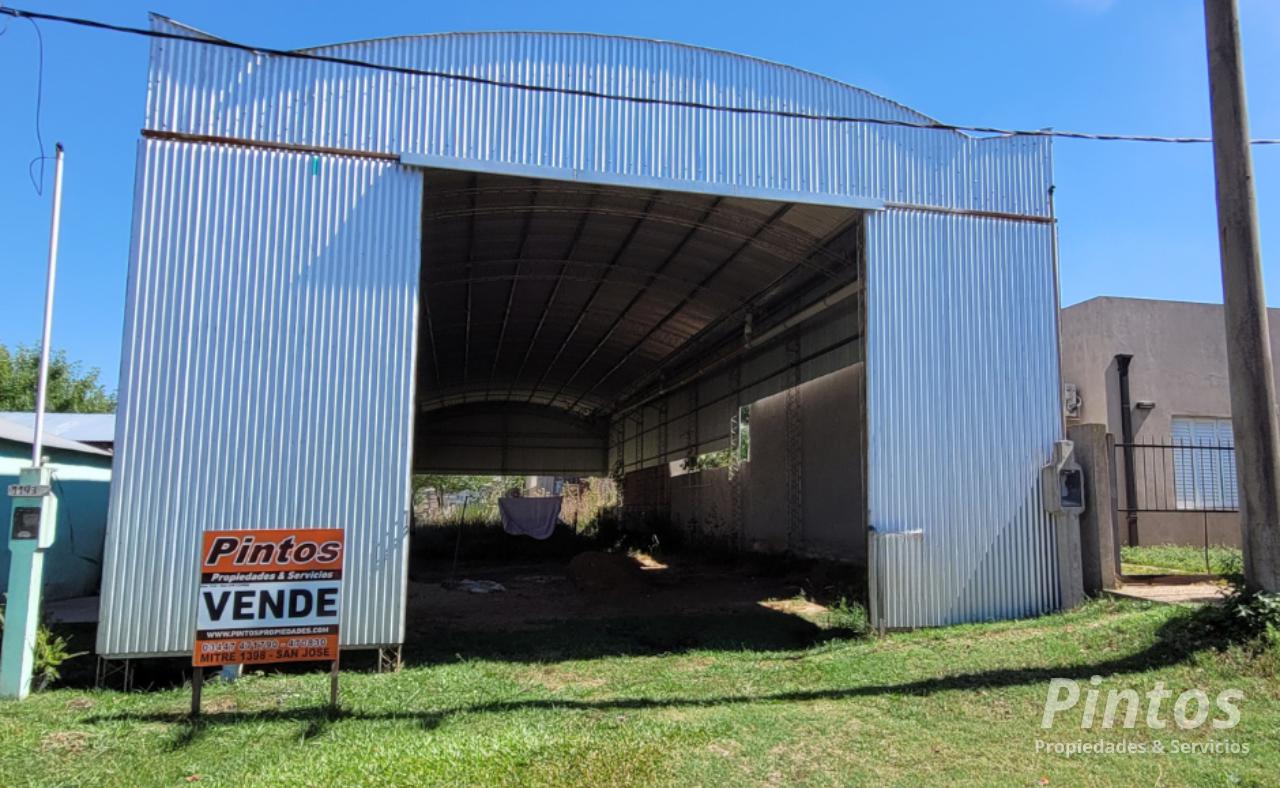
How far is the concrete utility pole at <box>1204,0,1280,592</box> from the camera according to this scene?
7.71 m

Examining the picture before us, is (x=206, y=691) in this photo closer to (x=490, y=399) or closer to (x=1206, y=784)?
(x=1206, y=784)

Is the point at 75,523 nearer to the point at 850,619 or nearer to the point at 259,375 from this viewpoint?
the point at 259,375

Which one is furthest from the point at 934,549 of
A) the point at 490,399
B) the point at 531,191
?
the point at 490,399

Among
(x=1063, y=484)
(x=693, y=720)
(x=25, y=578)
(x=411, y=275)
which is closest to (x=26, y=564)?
(x=25, y=578)

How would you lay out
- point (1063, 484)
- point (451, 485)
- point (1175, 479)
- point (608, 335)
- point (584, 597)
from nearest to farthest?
point (1063, 484) → point (584, 597) → point (1175, 479) → point (608, 335) → point (451, 485)

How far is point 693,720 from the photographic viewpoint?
677 centimetres

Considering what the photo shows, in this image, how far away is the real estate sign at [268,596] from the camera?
Result: 6.70 metres

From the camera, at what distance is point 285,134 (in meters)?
9.07

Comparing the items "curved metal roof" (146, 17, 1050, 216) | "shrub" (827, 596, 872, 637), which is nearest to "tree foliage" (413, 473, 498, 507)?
"shrub" (827, 596, 872, 637)

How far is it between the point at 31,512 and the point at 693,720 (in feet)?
21.3

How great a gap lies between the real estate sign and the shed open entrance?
487 cm

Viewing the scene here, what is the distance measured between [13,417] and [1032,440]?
73.4 ft
